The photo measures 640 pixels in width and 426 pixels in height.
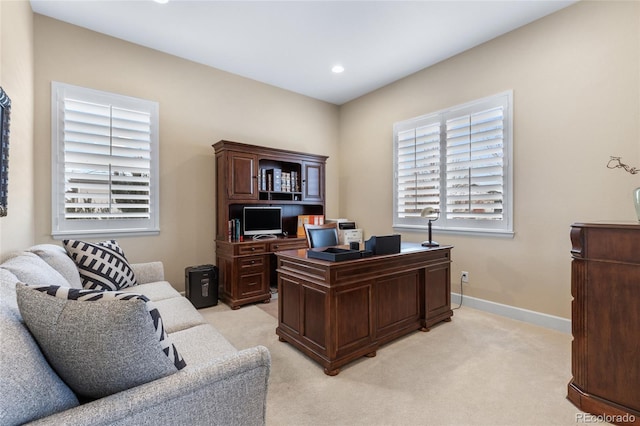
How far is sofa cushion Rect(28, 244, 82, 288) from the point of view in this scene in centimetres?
198

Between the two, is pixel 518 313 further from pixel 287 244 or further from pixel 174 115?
pixel 174 115

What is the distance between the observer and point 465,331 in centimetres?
290

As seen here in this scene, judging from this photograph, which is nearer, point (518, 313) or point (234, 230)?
point (518, 313)

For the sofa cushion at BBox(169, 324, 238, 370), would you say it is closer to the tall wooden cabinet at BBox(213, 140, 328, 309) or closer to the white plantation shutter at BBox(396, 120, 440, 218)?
the tall wooden cabinet at BBox(213, 140, 328, 309)

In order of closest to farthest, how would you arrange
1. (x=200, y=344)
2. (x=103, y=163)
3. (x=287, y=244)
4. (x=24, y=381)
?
1. (x=24, y=381)
2. (x=200, y=344)
3. (x=103, y=163)
4. (x=287, y=244)

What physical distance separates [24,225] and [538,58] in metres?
5.07

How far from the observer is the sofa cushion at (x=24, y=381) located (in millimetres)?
736

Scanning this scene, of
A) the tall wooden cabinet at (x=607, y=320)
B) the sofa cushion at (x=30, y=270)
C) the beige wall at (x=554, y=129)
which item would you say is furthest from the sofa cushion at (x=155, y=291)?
the beige wall at (x=554, y=129)

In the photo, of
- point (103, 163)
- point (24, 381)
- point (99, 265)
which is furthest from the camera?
point (103, 163)

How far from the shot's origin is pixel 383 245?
8.54 ft

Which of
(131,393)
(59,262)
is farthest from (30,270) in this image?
(131,393)

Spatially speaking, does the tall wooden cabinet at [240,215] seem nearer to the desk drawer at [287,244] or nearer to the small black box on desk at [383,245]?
the desk drawer at [287,244]

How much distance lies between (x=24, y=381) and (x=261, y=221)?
11.2ft

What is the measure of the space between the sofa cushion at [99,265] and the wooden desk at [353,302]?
139 cm
